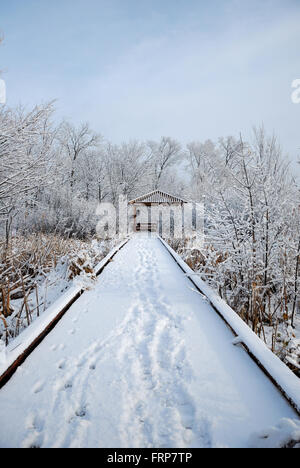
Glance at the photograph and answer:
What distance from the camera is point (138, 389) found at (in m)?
1.51

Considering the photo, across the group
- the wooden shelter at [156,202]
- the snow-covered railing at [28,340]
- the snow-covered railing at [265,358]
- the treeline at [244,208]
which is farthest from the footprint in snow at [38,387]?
the wooden shelter at [156,202]

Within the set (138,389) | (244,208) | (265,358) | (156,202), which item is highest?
(156,202)

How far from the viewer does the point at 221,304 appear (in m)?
2.76

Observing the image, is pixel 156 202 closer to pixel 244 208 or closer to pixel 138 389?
pixel 244 208

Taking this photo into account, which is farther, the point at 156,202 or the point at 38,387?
the point at 156,202

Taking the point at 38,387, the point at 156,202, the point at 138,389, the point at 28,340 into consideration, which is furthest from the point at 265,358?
the point at 156,202

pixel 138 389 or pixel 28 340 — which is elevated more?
pixel 28 340

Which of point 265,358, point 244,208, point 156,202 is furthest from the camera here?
point 156,202

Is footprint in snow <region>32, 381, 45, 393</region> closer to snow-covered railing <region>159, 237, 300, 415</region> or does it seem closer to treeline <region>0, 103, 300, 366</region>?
snow-covered railing <region>159, 237, 300, 415</region>

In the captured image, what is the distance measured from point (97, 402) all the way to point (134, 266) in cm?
413

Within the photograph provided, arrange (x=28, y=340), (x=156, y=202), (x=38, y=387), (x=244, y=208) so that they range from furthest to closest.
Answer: (x=156, y=202) → (x=244, y=208) → (x=28, y=340) → (x=38, y=387)

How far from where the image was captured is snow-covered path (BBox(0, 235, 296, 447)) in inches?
46.5

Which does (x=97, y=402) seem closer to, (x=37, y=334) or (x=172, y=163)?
(x=37, y=334)

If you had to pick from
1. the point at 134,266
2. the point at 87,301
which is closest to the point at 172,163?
the point at 134,266
